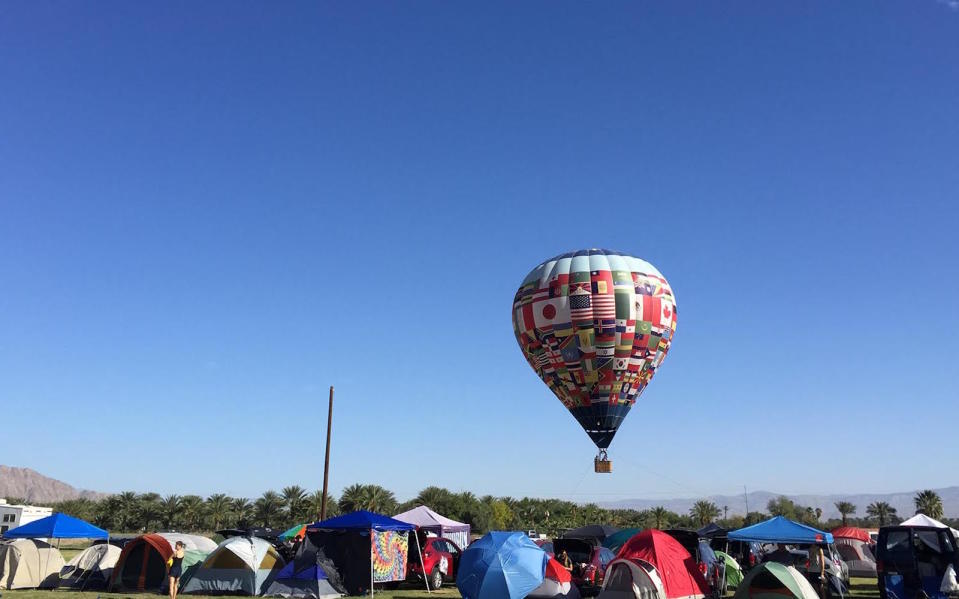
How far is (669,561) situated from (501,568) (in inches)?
166

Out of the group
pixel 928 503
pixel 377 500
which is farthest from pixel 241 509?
pixel 928 503

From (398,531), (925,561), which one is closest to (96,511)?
(398,531)

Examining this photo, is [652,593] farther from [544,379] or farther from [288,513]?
[288,513]

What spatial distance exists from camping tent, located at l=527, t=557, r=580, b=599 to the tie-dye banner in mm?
5458

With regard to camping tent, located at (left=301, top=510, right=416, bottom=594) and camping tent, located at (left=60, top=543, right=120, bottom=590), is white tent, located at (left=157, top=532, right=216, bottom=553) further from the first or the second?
camping tent, located at (left=301, top=510, right=416, bottom=594)

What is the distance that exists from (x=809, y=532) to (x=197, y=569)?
58.4 ft

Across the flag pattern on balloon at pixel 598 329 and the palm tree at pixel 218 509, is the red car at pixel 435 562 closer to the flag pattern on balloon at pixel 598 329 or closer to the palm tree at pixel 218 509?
the flag pattern on balloon at pixel 598 329

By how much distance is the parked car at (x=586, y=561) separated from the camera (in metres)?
21.8

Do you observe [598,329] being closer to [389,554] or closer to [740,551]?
[740,551]

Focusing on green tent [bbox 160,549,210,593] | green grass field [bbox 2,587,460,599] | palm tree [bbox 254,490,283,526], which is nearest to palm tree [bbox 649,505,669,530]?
palm tree [bbox 254,490,283,526]

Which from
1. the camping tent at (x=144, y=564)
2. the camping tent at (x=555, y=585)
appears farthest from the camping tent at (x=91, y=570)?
the camping tent at (x=555, y=585)

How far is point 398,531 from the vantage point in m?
22.9

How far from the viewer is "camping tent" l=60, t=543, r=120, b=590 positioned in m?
22.6

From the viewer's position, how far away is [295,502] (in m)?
67.4
